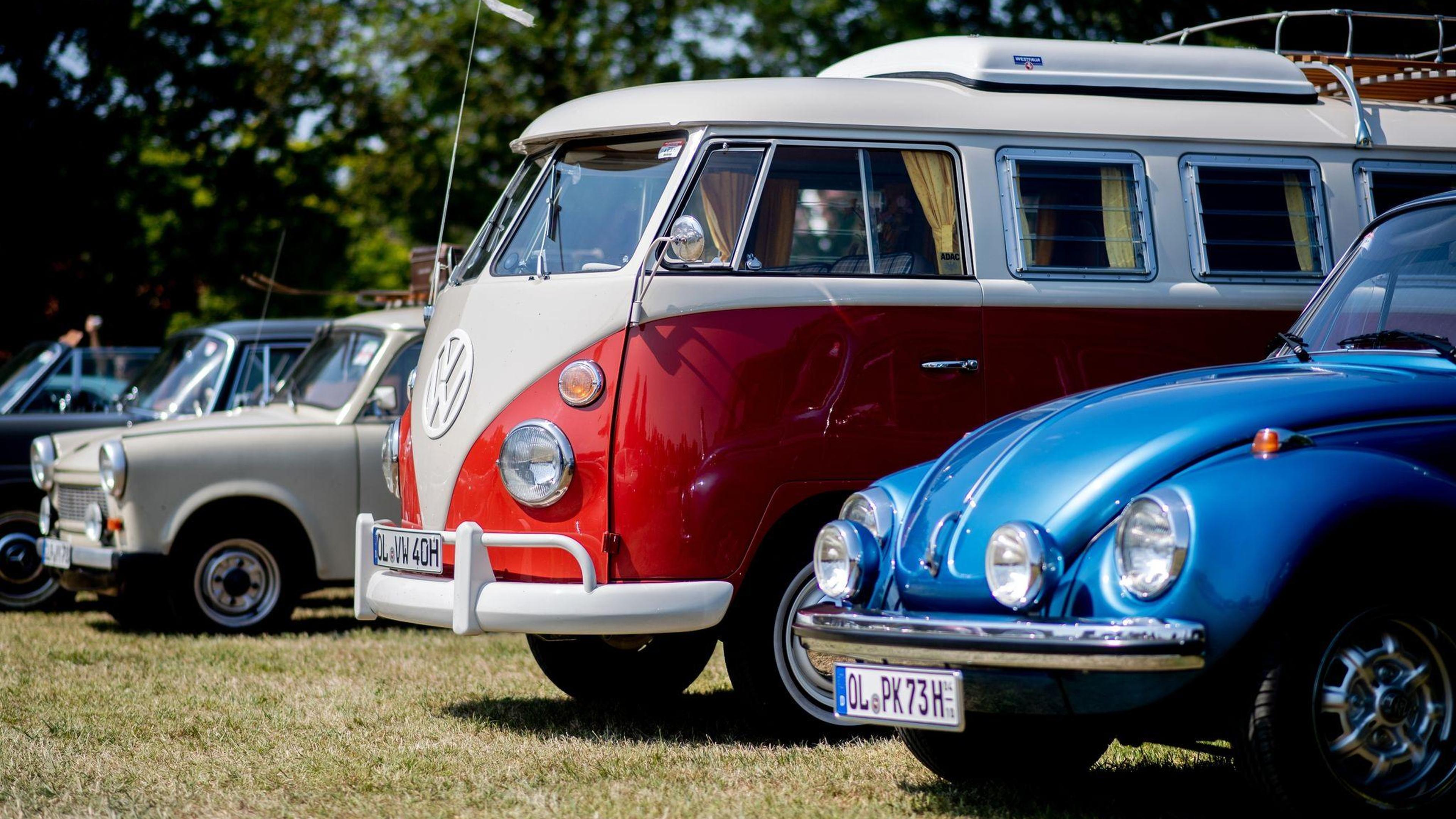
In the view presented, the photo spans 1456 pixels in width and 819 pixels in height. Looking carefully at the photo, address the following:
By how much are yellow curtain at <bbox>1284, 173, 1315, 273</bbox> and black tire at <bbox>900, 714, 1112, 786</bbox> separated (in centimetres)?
291

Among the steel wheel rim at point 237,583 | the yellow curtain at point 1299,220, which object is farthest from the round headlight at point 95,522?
the yellow curtain at point 1299,220

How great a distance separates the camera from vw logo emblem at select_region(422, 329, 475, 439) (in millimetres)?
6660

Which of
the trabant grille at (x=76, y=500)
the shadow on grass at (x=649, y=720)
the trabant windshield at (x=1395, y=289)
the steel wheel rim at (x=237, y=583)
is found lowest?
the shadow on grass at (x=649, y=720)

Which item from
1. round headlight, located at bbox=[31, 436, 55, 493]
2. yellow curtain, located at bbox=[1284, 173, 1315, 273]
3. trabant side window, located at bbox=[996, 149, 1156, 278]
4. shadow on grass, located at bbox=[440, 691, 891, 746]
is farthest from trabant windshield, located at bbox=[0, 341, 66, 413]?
yellow curtain, located at bbox=[1284, 173, 1315, 273]

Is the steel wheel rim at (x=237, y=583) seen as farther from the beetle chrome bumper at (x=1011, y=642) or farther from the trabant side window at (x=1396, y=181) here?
the trabant side window at (x=1396, y=181)

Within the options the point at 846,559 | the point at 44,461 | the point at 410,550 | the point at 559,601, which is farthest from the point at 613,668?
the point at 44,461

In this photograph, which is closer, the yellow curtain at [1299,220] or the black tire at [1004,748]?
the black tire at [1004,748]

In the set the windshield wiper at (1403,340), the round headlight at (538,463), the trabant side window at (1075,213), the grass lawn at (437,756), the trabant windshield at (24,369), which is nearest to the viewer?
the windshield wiper at (1403,340)

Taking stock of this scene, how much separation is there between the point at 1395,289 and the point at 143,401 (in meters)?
8.71

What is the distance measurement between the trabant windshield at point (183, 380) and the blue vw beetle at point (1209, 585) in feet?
24.3

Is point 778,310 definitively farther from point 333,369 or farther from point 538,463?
point 333,369

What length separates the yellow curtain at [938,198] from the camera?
22.3 ft

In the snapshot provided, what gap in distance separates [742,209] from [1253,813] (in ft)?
9.45

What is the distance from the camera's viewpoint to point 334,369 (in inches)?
415
